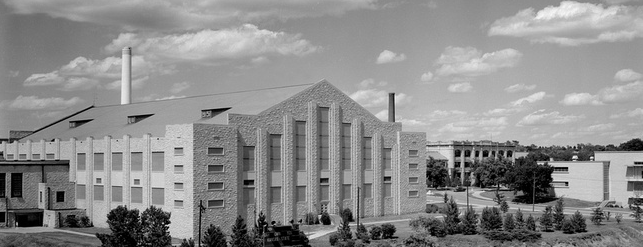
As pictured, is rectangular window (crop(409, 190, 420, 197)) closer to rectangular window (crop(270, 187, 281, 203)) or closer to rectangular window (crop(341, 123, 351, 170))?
rectangular window (crop(341, 123, 351, 170))

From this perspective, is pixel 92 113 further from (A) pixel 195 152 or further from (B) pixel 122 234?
(B) pixel 122 234

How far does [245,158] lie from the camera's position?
74.1m

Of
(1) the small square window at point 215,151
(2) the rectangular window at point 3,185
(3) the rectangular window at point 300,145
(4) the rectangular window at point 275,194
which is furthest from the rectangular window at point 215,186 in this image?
(2) the rectangular window at point 3,185

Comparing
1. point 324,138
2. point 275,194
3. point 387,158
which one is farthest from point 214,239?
point 387,158

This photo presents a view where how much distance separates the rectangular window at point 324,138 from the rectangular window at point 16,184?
3578cm

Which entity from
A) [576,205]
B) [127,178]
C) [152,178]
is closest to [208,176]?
[152,178]

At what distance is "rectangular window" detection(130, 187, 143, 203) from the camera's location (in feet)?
250

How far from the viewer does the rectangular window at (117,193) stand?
79.2 meters

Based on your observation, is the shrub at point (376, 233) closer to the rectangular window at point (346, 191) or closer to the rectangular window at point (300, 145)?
the rectangular window at point (300, 145)

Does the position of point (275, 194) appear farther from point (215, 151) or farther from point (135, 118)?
point (135, 118)

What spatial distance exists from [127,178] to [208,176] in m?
13.0

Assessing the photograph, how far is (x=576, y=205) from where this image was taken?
113 m

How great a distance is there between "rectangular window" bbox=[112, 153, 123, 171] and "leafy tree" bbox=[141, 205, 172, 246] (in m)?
23.7

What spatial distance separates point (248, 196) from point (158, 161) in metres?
10.4
